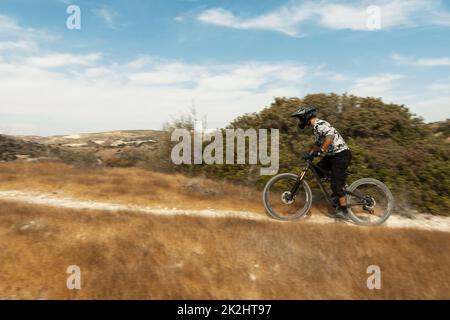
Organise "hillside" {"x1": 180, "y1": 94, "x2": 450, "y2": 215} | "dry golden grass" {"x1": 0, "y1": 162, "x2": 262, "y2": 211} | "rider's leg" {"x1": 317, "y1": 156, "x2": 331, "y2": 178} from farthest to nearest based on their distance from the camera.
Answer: "hillside" {"x1": 180, "y1": 94, "x2": 450, "y2": 215}, "dry golden grass" {"x1": 0, "y1": 162, "x2": 262, "y2": 211}, "rider's leg" {"x1": 317, "y1": 156, "x2": 331, "y2": 178}

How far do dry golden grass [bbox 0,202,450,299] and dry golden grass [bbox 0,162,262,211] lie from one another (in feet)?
7.38

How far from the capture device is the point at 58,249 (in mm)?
6441

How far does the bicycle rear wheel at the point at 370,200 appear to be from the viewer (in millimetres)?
8641

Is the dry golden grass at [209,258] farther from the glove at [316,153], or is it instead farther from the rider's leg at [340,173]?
the glove at [316,153]

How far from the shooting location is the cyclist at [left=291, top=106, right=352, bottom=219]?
835cm

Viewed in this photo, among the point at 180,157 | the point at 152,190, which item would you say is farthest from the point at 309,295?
the point at 180,157

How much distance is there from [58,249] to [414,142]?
11.3 metres

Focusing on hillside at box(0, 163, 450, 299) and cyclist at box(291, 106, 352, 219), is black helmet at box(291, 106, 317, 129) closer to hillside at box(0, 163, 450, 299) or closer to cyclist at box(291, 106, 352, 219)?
cyclist at box(291, 106, 352, 219)

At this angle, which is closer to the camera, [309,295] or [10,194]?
[309,295]

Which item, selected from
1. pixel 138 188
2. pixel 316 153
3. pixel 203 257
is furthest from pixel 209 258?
pixel 138 188

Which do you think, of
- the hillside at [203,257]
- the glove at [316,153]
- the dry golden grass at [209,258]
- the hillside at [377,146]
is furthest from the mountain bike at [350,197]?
the hillside at [377,146]

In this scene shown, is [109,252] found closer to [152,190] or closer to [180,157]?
[152,190]

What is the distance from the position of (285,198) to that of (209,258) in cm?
315

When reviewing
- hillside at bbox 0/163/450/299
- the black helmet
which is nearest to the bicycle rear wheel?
hillside at bbox 0/163/450/299
